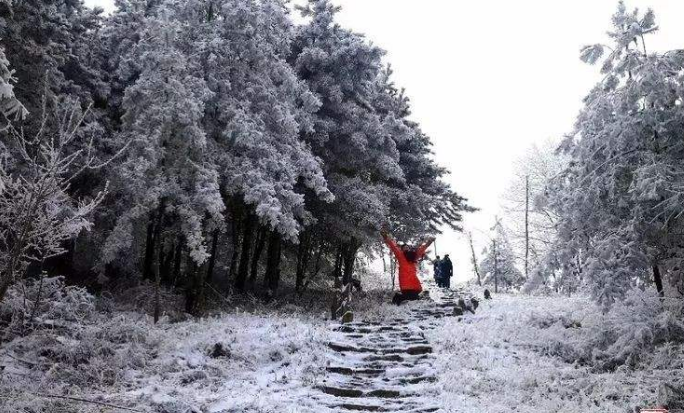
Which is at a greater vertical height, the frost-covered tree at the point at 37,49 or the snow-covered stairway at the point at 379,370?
the frost-covered tree at the point at 37,49

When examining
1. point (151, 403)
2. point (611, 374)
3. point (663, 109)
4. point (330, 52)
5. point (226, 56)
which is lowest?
point (151, 403)

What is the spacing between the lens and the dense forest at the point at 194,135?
13.2m

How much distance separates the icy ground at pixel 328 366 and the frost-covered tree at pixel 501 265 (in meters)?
25.7

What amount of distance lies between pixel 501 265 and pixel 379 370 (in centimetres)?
3047

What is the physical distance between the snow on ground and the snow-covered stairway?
406 millimetres

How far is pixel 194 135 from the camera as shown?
525 inches

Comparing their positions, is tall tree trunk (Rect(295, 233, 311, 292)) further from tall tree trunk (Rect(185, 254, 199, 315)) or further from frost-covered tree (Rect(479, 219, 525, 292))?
frost-covered tree (Rect(479, 219, 525, 292))

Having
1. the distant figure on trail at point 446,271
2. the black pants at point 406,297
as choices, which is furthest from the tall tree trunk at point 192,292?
the distant figure on trail at point 446,271

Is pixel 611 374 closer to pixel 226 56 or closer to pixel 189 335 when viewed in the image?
pixel 189 335

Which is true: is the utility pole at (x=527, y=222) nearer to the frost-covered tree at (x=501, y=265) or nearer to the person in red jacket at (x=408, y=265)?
the frost-covered tree at (x=501, y=265)

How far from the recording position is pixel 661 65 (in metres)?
10.5

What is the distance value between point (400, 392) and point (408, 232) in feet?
40.4

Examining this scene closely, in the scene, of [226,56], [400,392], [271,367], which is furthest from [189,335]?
[226,56]

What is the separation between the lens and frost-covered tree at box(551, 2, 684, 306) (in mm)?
9945
